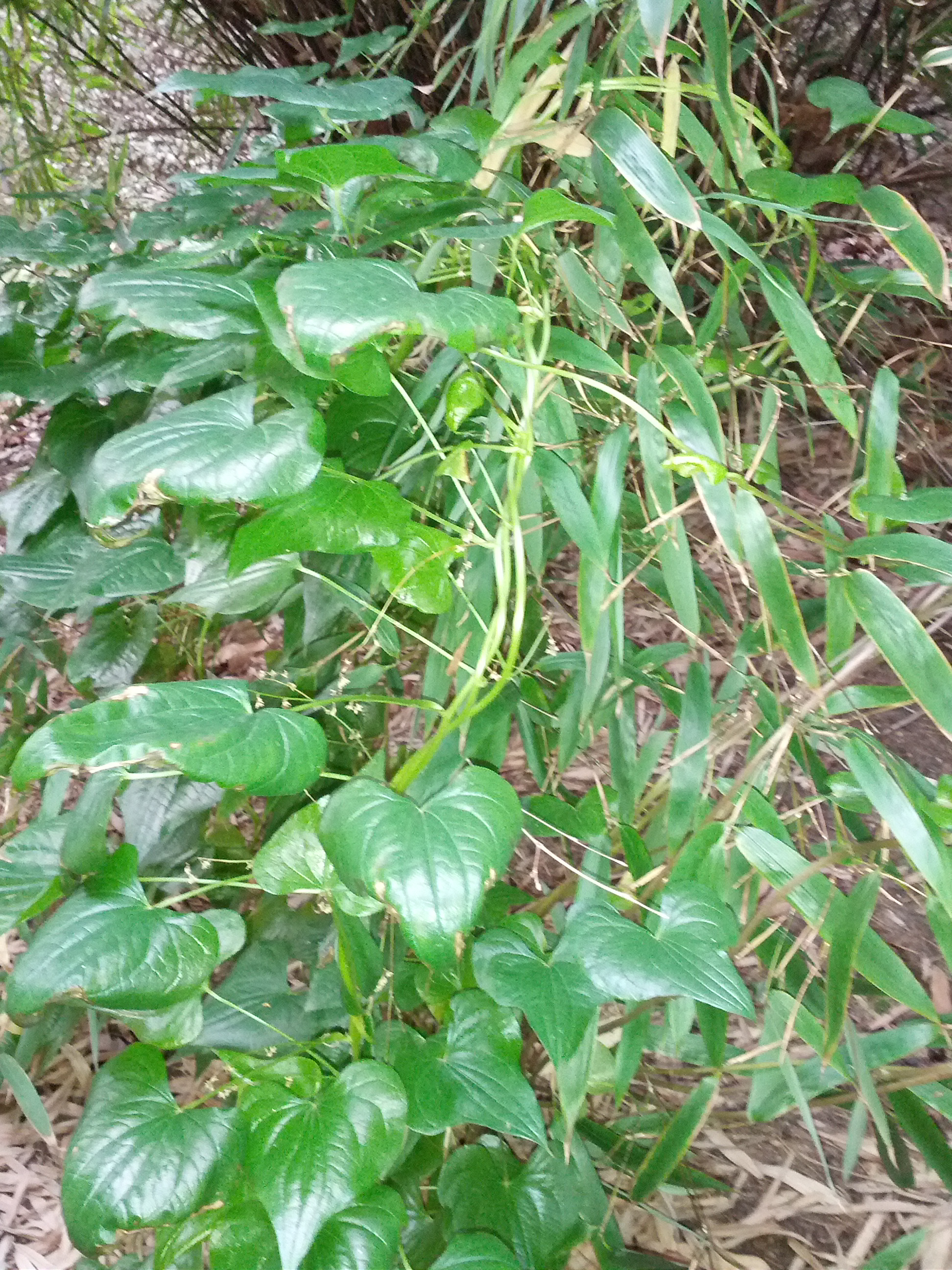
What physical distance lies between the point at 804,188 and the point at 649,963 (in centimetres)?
53

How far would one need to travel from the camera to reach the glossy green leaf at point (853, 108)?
64cm

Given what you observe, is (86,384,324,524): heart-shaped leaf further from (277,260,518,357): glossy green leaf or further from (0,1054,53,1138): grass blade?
(0,1054,53,1138): grass blade

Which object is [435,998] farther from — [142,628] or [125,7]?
[125,7]

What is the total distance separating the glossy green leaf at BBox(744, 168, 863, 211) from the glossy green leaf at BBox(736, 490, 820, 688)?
221mm

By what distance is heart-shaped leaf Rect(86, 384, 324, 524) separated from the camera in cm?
43

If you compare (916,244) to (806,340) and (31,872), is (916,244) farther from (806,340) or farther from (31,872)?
(31,872)

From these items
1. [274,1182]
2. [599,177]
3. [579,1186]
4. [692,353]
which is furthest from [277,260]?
[579,1186]

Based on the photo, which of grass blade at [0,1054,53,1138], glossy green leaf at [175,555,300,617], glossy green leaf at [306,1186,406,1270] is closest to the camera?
glossy green leaf at [306,1186,406,1270]

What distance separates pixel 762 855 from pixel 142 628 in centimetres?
58

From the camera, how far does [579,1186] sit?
619 mm

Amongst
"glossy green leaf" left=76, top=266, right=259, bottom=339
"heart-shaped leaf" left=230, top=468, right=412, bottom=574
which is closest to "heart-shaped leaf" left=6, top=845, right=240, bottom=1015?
"heart-shaped leaf" left=230, top=468, right=412, bottom=574

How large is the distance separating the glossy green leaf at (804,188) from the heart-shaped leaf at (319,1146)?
642mm

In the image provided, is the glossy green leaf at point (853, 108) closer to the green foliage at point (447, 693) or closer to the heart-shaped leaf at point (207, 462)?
the green foliage at point (447, 693)

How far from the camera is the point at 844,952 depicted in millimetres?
503
